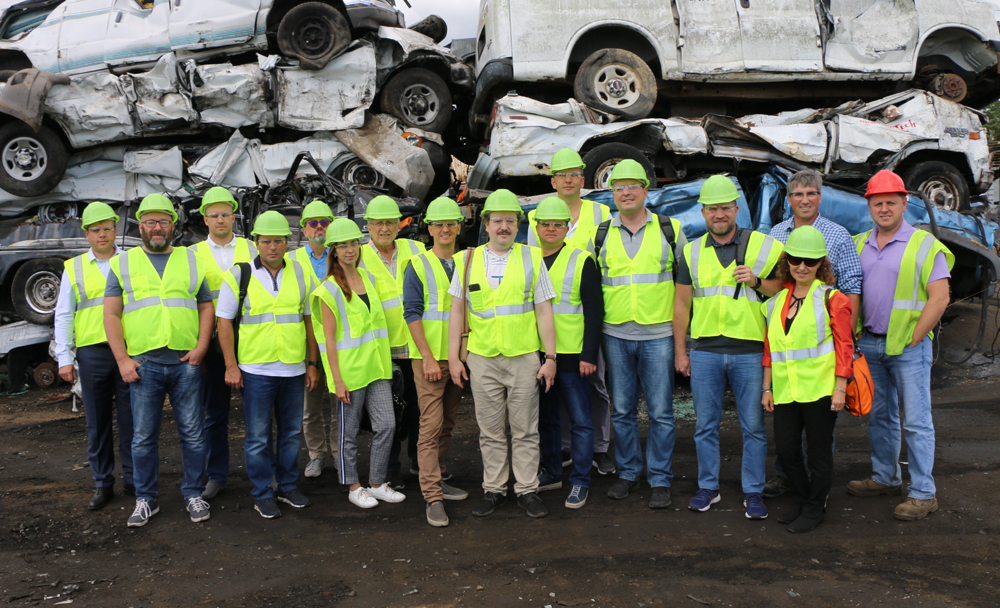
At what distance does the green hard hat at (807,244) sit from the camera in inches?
139

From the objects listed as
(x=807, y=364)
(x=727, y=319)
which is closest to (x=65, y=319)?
(x=727, y=319)

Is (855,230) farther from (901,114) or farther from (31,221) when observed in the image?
(31,221)

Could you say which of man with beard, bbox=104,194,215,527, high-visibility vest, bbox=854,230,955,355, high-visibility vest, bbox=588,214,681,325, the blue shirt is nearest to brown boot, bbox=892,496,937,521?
high-visibility vest, bbox=854,230,955,355

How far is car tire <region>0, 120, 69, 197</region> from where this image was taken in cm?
822

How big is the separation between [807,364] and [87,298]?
166 inches

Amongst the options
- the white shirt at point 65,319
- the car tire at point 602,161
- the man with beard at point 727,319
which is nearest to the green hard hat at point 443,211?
the man with beard at point 727,319

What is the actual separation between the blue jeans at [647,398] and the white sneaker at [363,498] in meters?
1.55

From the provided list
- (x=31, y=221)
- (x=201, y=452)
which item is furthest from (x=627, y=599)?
(x=31, y=221)

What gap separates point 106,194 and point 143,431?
6.04 meters

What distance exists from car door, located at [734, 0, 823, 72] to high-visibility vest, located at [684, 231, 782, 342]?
18.7 feet

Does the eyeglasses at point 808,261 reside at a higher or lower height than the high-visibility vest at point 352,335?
higher

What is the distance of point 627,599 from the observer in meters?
3.07

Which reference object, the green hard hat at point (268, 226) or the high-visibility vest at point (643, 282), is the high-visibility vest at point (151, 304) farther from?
the high-visibility vest at point (643, 282)

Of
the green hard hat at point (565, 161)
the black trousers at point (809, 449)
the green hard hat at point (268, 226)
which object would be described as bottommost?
the black trousers at point (809, 449)
